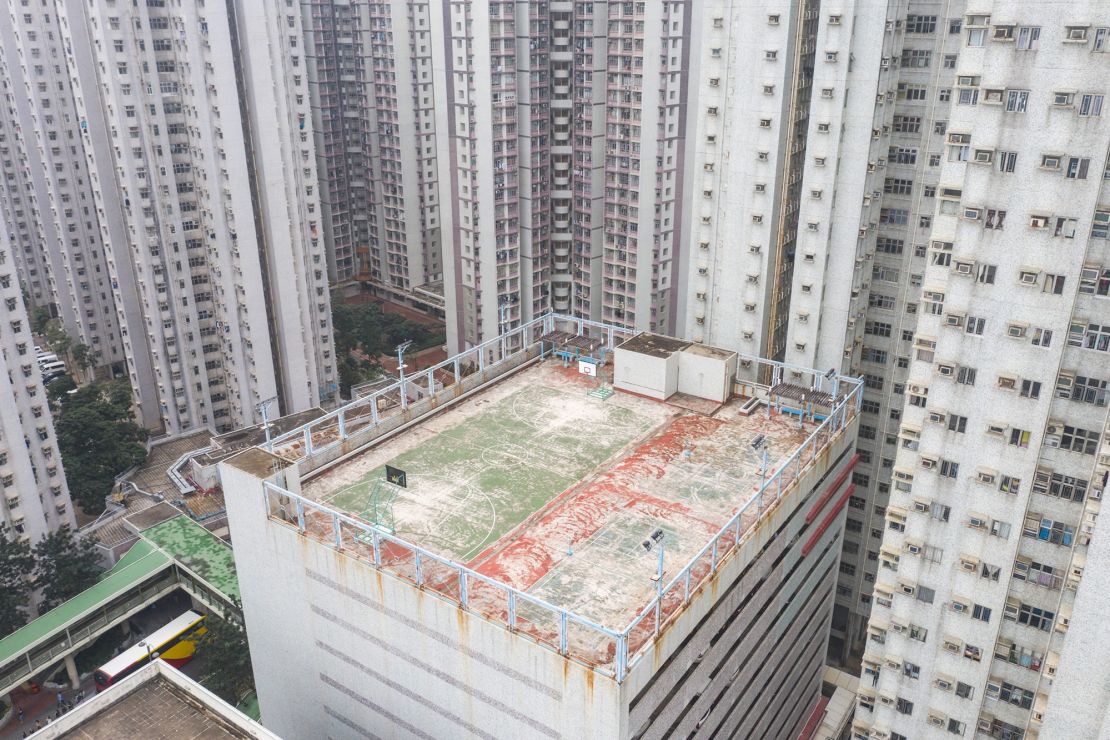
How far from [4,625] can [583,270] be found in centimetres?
8178

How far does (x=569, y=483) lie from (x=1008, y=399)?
27892mm

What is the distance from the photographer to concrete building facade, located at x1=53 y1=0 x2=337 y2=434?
105 m

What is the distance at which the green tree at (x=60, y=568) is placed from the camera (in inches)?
3484

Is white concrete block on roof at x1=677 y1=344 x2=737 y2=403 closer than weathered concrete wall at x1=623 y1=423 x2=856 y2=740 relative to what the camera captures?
No

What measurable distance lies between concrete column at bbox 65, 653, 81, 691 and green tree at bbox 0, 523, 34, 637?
5931 mm

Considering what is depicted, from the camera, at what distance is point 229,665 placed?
80.0 metres

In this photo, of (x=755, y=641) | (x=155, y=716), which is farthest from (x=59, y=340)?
(x=755, y=641)

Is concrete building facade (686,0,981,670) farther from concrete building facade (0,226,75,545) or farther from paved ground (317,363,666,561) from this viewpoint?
concrete building facade (0,226,75,545)

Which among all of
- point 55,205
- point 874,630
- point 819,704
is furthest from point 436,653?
point 55,205

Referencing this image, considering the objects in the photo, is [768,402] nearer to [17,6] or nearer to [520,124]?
[520,124]

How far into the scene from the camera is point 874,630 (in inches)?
2175

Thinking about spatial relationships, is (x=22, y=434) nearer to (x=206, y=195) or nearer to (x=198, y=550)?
(x=198, y=550)

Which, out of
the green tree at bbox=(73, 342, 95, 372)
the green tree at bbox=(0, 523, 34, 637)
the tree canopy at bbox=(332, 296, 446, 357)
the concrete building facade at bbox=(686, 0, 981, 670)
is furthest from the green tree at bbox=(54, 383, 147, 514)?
the concrete building facade at bbox=(686, 0, 981, 670)

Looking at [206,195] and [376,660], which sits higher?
[206,195]
